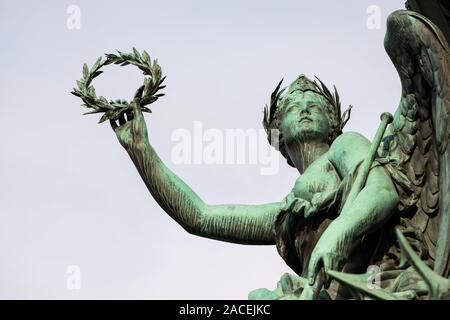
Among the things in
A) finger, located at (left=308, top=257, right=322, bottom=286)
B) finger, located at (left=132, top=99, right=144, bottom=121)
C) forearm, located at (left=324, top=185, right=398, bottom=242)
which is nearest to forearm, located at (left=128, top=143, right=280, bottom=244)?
finger, located at (left=132, top=99, right=144, bottom=121)

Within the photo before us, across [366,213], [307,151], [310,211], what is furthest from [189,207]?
[366,213]

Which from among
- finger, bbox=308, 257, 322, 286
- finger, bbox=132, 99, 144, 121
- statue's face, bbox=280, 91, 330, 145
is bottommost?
finger, bbox=308, 257, 322, 286

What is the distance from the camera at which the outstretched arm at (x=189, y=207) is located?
68.3ft

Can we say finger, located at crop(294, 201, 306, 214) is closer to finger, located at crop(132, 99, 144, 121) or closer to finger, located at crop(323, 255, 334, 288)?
finger, located at crop(323, 255, 334, 288)

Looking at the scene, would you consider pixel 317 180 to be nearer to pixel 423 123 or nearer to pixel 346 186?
pixel 346 186

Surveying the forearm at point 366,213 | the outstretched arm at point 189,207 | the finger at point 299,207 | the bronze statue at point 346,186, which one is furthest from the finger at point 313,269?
the outstretched arm at point 189,207

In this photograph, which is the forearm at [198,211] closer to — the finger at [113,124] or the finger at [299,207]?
the finger at [113,124]

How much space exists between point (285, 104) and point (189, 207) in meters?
1.09

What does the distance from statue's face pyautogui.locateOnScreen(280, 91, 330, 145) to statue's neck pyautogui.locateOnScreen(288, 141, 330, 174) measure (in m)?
0.04

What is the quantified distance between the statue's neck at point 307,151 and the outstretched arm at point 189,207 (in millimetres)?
382

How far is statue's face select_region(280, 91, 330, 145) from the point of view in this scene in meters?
20.6

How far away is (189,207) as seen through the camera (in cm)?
2089

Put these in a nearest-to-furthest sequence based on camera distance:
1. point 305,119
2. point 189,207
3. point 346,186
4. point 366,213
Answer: point 366,213 < point 346,186 < point 305,119 < point 189,207

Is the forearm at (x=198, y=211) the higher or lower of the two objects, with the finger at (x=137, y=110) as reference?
lower
